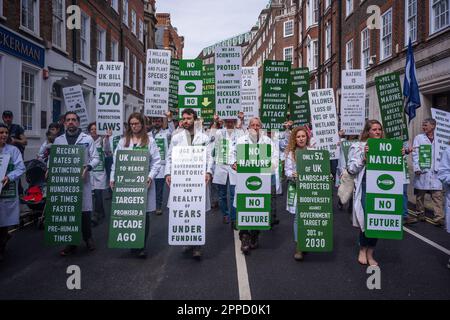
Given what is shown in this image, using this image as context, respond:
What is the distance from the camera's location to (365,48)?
19.6 m

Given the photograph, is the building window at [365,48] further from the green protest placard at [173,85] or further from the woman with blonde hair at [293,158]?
the woman with blonde hair at [293,158]

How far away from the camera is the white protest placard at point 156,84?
8.69 metres

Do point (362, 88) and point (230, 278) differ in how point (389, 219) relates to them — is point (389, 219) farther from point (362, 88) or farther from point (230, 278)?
point (362, 88)

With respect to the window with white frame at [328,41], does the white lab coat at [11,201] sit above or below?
below

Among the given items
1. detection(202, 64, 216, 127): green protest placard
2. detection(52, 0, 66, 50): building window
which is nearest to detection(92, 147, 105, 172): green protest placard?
detection(202, 64, 216, 127): green protest placard

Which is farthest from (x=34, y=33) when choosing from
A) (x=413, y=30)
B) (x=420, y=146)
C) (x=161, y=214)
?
(x=413, y=30)

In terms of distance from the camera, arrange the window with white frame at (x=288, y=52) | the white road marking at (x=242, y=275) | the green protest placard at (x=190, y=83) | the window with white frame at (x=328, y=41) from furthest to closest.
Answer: the window with white frame at (x=288, y=52), the window with white frame at (x=328, y=41), the green protest placard at (x=190, y=83), the white road marking at (x=242, y=275)

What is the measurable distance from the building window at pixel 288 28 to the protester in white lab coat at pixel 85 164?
39566 millimetres

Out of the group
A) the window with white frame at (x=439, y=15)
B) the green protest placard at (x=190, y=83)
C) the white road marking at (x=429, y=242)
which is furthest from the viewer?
the window with white frame at (x=439, y=15)

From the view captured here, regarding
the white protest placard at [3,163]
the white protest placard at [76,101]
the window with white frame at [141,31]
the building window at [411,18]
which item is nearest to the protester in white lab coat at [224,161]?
the white protest placard at [76,101]

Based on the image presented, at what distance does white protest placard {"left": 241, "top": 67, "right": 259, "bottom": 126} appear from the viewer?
10.1 metres

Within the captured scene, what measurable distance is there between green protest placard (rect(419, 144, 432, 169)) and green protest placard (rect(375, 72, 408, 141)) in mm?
610

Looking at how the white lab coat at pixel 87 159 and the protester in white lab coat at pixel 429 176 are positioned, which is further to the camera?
the protester in white lab coat at pixel 429 176

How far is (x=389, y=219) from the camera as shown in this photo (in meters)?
4.97
